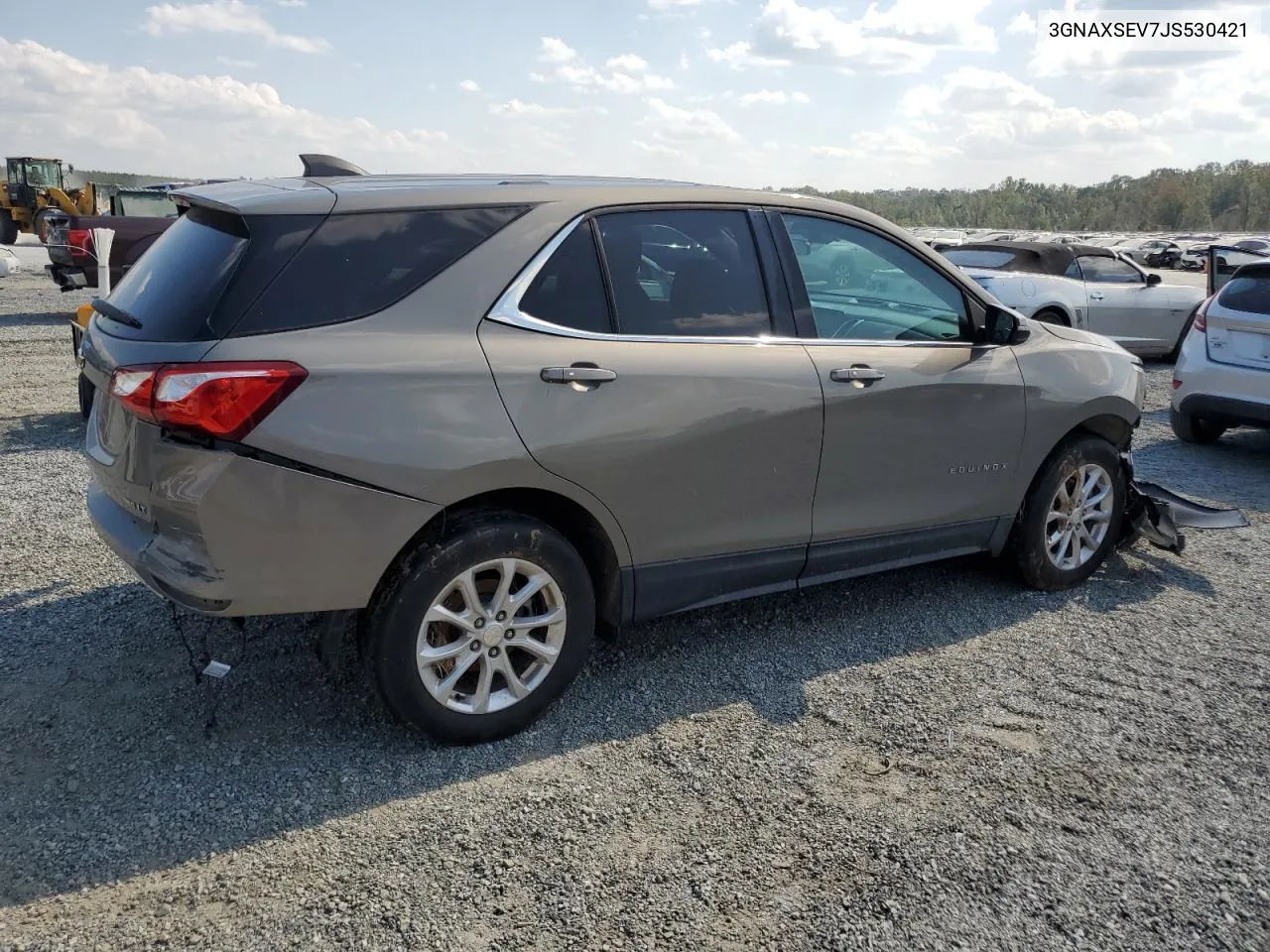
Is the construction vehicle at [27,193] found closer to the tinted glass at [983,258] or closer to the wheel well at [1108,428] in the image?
the tinted glass at [983,258]

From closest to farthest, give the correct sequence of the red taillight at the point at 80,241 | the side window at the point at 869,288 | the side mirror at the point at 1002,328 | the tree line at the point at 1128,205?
the side window at the point at 869,288
the side mirror at the point at 1002,328
the red taillight at the point at 80,241
the tree line at the point at 1128,205

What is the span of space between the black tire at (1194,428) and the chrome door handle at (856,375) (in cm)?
580

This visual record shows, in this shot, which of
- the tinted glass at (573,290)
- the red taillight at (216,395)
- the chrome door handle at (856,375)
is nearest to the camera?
the red taillight at (216,395)

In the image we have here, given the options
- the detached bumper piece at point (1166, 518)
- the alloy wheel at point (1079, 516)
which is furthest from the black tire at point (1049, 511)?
the detached bumper piece at point (1166, 518)

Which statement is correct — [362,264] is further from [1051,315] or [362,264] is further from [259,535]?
[1051,315]

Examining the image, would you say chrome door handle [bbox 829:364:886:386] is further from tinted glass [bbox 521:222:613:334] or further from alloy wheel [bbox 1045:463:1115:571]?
alloy wheel [bbox 1045:463:1115:571]

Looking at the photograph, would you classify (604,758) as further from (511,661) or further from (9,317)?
(9,317)

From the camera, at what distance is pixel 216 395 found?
2932mm

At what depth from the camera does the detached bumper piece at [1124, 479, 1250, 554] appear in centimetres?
547

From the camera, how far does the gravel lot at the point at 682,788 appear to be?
8.89 ft

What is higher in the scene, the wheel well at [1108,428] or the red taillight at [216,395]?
the red taillight at [216,395]

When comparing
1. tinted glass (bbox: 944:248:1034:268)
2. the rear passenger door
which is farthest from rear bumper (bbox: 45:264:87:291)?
the rear passenger door

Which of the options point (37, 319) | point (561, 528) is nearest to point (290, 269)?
point (561, 528)

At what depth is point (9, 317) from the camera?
1554cm
